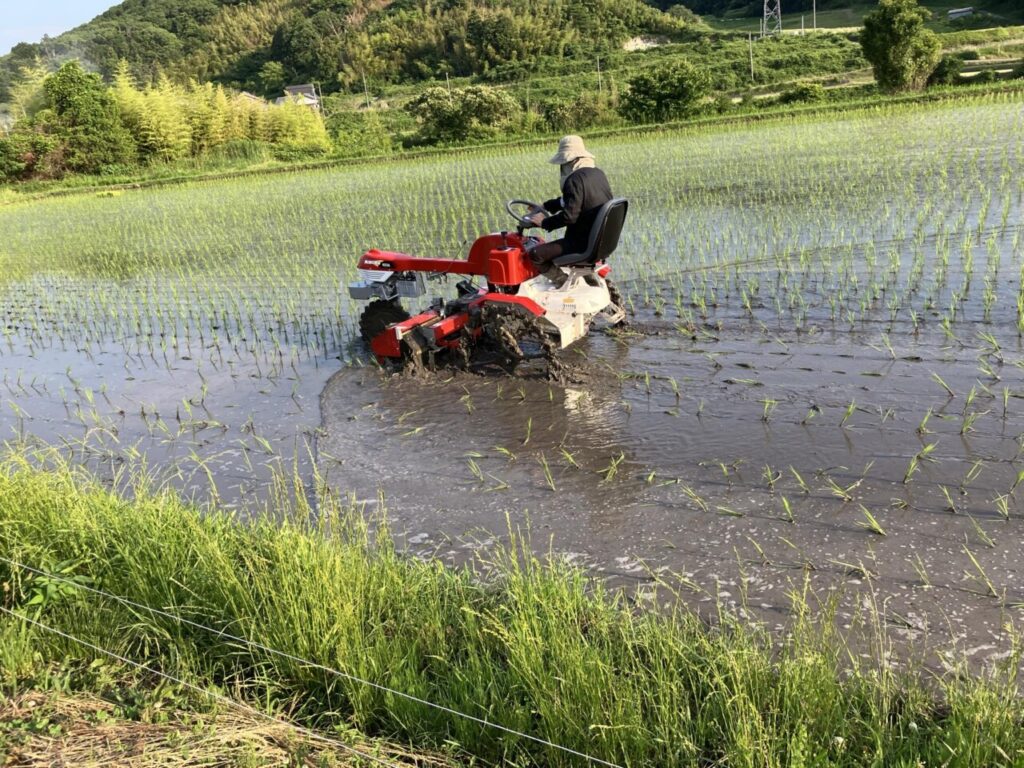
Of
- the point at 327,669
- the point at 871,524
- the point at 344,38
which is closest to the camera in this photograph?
the point at 327,669

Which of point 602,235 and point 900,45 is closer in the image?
point 602,235

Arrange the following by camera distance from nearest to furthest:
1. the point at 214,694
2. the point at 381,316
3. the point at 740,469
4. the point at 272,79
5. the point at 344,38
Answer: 1. the point at 214,694
2. the point at 740,469
3. the point at 381,316
4. the point at 344,38
5. the point at 272,79

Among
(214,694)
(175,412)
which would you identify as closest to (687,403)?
(214,694)

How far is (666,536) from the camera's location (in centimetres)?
311

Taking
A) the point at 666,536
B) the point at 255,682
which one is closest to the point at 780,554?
the point at 666,536

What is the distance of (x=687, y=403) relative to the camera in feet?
14.5

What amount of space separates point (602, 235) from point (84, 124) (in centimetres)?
3035

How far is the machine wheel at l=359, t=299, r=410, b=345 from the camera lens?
241 inches

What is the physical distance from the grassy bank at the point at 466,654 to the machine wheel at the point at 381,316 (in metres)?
3.13

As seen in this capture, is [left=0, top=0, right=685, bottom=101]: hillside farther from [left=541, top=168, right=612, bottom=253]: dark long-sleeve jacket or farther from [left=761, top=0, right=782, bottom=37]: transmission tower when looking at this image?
[left=541, top=168, right=612, bottom=253]: dark long-sleeve jacket

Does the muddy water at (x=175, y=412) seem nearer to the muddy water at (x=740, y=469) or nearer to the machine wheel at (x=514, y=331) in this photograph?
the muddy water at (x=740, y=469)

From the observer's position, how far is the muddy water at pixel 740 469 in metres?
2.68

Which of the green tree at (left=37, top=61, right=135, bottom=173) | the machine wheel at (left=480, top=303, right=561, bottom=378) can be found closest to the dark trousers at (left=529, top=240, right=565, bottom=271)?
the machine wheel at (left=480, top=303, right=561, bottom=378)

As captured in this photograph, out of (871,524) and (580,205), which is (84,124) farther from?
(871,524)
